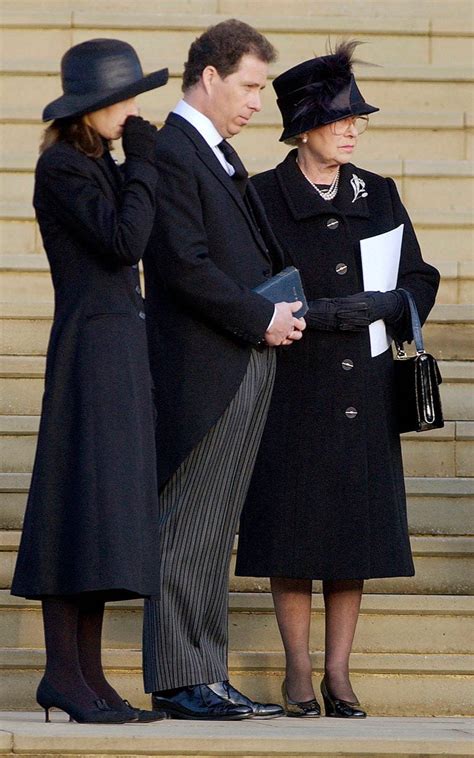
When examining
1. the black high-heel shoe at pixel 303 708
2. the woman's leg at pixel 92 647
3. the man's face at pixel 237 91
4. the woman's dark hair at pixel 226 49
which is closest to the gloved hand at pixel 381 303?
the man's face at pixel 237 91

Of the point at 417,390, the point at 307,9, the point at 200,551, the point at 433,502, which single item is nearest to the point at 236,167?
the point at 417,390

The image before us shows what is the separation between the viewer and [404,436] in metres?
6.96

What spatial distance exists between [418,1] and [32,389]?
9.26 feet

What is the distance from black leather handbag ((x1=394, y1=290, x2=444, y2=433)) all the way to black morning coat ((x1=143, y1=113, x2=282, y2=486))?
65 cm

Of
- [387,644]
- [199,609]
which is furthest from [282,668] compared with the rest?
[199,609]

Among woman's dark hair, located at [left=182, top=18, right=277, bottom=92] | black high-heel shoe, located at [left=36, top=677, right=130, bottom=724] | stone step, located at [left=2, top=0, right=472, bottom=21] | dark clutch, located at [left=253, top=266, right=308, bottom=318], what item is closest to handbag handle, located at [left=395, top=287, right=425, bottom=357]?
dark clutch, located at [left=253, top=266, right=308, bottom=318]

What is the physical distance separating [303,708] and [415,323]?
48.7 inches

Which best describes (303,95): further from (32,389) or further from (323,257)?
(32,389)

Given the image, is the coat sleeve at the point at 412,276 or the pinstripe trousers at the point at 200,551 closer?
the pinstripe trousers at the point at 200,551

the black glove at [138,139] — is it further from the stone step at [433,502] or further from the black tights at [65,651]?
the stone step at [433,502]

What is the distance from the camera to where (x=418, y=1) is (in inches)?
323

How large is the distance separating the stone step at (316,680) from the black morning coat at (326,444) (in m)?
0.50

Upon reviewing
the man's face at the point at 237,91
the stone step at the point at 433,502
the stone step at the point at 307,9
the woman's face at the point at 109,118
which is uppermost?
the stone step at the point at 307,9

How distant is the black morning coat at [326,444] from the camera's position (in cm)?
512
